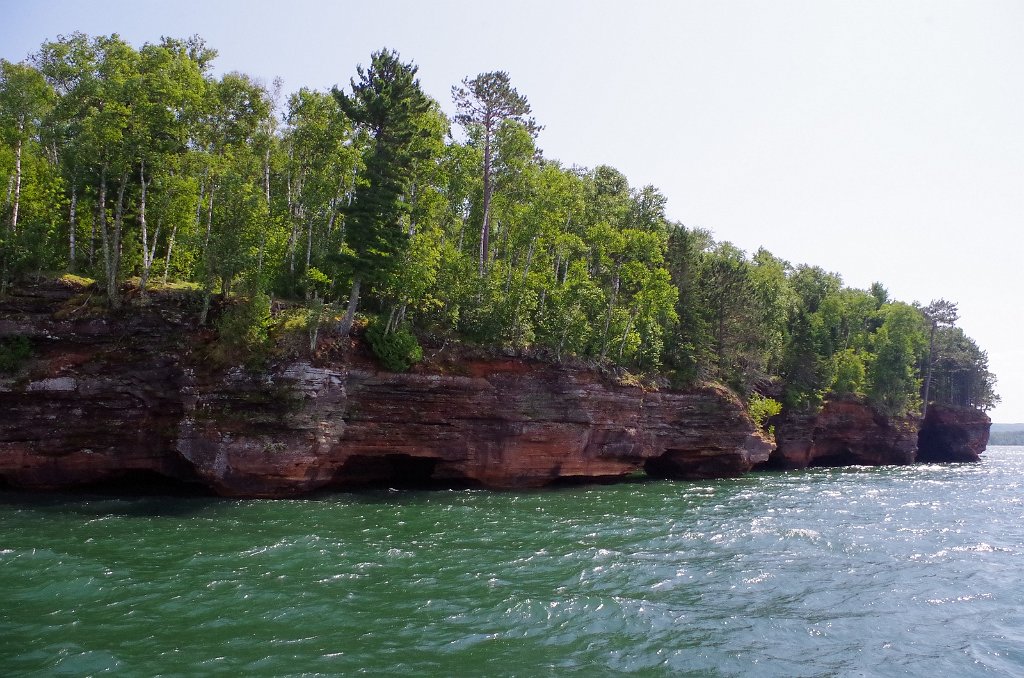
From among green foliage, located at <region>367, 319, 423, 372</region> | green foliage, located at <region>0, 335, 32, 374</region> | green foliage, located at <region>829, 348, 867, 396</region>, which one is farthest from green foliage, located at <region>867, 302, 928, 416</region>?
green foliage, located at <region>0, 335, 32, 374</region>

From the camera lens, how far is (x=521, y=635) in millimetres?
11234

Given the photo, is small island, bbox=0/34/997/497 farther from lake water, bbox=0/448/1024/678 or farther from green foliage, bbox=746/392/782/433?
lake water, bbox=0/448/1024/678

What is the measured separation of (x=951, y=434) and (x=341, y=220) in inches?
2898

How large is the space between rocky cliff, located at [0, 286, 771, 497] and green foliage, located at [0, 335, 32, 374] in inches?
9.6

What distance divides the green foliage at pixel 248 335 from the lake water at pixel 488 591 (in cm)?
590

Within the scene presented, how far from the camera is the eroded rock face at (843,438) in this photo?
48.4 meters

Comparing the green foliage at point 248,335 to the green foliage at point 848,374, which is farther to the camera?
the green foliage at point 848,374

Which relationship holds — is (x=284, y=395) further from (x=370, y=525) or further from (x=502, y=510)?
(x=502, y=510)

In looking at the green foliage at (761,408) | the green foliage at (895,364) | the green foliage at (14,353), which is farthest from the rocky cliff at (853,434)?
the green foliage at (14,353)

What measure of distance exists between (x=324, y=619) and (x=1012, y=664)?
Answer: 518 inches

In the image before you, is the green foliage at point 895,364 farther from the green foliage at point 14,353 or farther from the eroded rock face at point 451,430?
the green foliage at point 14,353

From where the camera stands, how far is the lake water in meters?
10.3

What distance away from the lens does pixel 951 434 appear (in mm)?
70062

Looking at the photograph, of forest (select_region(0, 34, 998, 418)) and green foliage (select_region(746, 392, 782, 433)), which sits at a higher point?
forest (select_region(0, 34, 998, 418))
